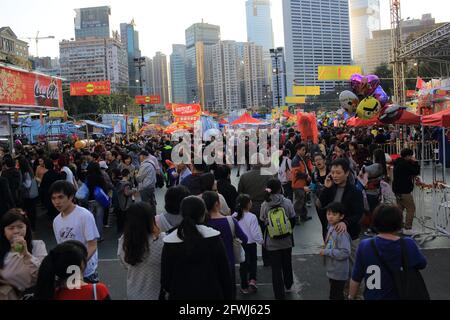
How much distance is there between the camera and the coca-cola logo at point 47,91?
16219 millimetres

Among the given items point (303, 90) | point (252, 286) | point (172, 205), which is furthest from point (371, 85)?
point (303, 90)

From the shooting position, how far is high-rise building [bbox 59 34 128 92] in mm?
97812

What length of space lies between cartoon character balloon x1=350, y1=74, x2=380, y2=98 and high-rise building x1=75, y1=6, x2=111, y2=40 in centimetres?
16223

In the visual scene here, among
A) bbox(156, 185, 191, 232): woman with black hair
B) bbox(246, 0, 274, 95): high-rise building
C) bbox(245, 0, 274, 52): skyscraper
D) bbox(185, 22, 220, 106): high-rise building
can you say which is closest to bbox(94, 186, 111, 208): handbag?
bbox(156, 185, 191, 232): woman with black hair

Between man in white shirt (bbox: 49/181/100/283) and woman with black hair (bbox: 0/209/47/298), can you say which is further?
man in white shirt (bbox: 49/181/100/283)

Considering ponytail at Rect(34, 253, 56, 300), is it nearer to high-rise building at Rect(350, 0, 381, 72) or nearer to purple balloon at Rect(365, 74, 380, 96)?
purple balloon at Rect(365, 74, 380, 96)

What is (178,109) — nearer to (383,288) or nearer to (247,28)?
(383,288)

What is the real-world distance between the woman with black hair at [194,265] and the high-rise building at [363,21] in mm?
87949

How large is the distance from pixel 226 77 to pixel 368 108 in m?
73.8

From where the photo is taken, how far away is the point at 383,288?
10.2 feet

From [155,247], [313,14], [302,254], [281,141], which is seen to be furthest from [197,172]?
[313,14]

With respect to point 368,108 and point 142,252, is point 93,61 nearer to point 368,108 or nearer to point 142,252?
point 368,108
